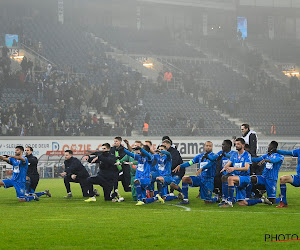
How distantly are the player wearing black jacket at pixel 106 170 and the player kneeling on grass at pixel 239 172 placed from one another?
4.17m

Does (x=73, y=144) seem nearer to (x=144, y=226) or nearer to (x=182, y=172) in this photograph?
(x=182, y=172)

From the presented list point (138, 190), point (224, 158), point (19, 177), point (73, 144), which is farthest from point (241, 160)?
point (73, 144)

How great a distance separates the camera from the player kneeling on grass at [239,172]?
1531 centimetres

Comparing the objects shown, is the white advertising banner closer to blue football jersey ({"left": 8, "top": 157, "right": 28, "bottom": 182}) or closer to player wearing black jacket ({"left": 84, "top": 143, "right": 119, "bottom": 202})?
blue football jersey ({"left": 8, "top": 157, "right": 28, "bottom": 182})

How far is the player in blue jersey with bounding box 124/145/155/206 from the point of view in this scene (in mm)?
16734

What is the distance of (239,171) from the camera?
51.3 ft

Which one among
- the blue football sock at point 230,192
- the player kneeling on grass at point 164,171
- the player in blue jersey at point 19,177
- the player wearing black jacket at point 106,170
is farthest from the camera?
the player wearing black jacket at point 106,170

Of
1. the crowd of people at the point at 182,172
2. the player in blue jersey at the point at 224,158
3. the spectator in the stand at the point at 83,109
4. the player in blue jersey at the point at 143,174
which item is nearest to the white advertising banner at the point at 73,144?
the spectator in the stand at the point at 83,109

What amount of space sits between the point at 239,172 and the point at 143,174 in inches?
109

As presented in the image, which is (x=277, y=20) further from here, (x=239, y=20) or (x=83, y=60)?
(x=83, y=60)

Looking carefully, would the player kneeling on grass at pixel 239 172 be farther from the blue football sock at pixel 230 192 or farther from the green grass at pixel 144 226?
the green grass at pixel 144 226

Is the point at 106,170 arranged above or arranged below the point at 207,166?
below

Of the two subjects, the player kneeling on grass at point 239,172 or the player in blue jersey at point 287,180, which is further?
the player kneeling on grass at point 239,172

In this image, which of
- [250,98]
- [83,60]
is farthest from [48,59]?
[250,98]
